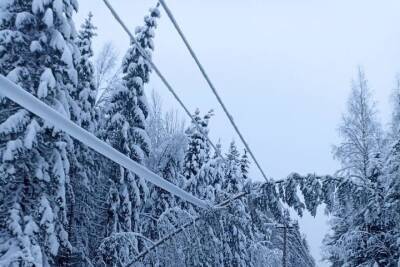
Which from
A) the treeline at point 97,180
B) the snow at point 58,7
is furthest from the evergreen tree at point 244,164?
the snow at point 58,7

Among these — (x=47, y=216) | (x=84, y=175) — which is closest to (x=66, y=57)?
(x=47, y=216)

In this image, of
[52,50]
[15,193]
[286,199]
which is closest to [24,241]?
[15,193]

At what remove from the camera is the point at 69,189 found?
13.8 metres

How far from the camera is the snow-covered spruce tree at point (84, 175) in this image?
15.6 metres

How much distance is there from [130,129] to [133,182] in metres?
1.75

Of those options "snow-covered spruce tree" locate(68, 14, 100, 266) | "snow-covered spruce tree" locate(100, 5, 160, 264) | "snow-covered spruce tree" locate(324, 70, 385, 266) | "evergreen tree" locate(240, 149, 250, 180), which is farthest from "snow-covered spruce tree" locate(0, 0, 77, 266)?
"evergreen tree" locate(240, 149, 250, 180)

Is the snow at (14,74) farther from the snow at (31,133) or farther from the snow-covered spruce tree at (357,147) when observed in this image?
the snow-covered spruce tree at (357,147)

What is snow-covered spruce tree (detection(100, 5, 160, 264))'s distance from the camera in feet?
48.5

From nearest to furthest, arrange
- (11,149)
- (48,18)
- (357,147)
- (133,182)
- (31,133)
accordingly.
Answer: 1. (11,149)
2. (31,133)
3. (48,18)
4. (133,182)
5. (357,147)

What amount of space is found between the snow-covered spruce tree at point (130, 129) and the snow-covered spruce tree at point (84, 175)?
109 cm

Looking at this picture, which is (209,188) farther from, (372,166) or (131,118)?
(372,166)

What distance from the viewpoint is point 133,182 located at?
14805 millimetres

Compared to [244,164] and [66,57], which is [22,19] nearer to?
[66,57]

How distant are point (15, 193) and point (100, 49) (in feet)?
47.2
